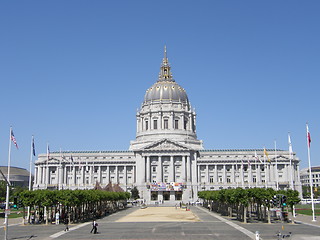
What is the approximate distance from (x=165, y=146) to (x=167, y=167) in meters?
7.77

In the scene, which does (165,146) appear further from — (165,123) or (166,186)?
(165,123)

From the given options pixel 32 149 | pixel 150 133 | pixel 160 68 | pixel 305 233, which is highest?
pixel 160 68

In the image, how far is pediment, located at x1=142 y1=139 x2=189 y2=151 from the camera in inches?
6033

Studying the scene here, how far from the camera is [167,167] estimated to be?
504 ft

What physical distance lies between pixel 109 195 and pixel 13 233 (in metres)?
35.7

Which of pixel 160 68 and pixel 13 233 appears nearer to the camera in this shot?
pixel 13 233

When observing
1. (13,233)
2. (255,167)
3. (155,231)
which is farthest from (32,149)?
(255,167)

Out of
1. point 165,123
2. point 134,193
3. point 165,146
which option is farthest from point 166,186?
point 165,123

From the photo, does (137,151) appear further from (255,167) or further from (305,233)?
(305,233)

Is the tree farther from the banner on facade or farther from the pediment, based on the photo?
the pediment

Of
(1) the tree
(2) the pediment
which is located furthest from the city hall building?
(1) the tree

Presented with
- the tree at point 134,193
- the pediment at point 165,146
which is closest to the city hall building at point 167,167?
the pediment at point 165,146

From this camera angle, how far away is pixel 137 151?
508ft

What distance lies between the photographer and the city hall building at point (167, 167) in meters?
148
